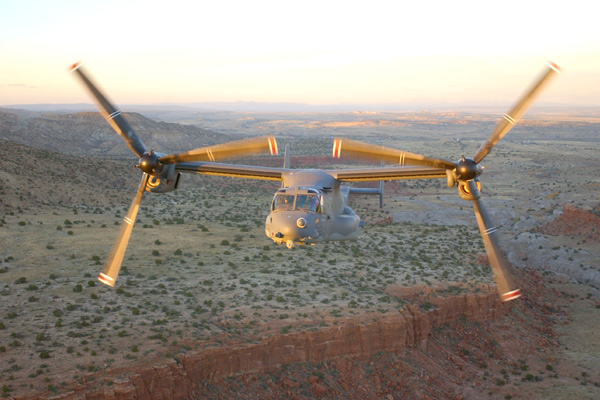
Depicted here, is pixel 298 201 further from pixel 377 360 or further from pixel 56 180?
pixel 56 180

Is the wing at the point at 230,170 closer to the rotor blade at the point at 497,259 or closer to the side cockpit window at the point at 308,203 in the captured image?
the side cockpit window at the point at 308,203

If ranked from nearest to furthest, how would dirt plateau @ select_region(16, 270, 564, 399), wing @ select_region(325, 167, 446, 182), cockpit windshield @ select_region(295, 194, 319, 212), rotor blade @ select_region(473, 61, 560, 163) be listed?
rotor blade @ select_region(473, 61, 560, 163)
cockpit windshield @ select_region(295, 194, 319, 212)
dirt plateau @ select_region(16, 270, 564, 399)
wing @ select_region(325, 167, 446, 182)

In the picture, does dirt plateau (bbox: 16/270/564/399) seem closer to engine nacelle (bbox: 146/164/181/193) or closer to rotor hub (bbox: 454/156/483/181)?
engine nacelle (bbox: 146/164/181/193)

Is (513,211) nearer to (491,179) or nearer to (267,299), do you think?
(491,179)

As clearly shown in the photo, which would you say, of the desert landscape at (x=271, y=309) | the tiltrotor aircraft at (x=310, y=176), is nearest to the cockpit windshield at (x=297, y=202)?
the tiltrotor aircraft at (x=310, y=176)

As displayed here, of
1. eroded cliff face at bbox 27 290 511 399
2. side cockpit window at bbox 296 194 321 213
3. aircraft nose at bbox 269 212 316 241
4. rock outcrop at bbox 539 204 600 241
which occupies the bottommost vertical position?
eroded cliff face at bbox 27 290 511 399

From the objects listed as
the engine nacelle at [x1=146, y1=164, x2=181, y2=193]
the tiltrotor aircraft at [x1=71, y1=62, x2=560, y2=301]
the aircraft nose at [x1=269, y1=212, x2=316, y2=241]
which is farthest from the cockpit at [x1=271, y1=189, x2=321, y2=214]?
the engine nacelle at [x1=146, y1=164, x2=181, y2=193]
